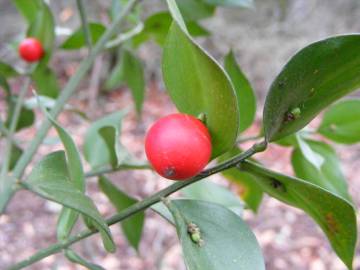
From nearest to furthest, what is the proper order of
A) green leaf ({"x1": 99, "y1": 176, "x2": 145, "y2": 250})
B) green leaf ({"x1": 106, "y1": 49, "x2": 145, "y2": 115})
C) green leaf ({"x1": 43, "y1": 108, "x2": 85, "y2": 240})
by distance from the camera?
1. green leaf ({"x1": 43, "y1": 108, "x2": 85, "y2": 240})
2. green leaf ({"x1": 99, "y1": 176, "x2": 145, "y2": 250})
3. green leaf ({"x1": 106, "y1": 49, "x2": 145, "y2": 115})

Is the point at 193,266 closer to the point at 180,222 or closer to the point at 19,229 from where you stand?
the point at 180,222

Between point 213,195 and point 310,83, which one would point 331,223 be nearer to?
point 310,83

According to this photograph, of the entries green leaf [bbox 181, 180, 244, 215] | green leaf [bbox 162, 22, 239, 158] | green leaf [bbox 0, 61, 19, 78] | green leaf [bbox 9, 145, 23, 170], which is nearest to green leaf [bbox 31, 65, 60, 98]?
green leaf [bbox 0, 61, 19, 78]

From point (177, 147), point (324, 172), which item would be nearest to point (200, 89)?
point (177, 147)

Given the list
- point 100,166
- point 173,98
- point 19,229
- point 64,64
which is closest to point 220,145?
point 173,98

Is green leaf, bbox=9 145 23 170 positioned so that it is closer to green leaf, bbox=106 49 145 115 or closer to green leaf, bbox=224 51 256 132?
green leaf, bbox=106 49 145 115

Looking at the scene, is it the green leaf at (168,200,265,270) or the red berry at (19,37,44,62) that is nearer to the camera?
the green leaf at (168,200,265,270)

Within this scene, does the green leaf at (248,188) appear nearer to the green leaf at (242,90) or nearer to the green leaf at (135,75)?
the green leaf at (242,90)

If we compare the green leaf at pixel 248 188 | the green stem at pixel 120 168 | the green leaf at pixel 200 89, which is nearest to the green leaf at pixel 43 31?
the green stem at pixel 120 168
